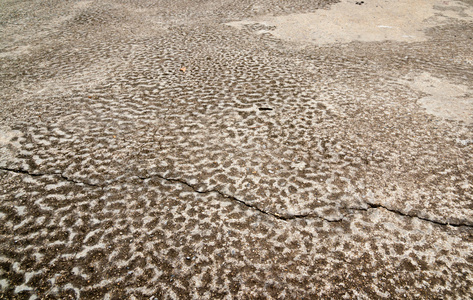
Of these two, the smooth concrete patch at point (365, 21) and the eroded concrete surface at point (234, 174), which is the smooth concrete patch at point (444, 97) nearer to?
the eroded concrete surface at point (234, 174)

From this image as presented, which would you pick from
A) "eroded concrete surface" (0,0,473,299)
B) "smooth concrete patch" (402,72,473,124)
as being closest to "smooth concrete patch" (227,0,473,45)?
"eroded concrete surface" (0,0,473,299)

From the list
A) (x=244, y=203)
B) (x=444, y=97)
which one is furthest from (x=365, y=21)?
(x=244, y=203)

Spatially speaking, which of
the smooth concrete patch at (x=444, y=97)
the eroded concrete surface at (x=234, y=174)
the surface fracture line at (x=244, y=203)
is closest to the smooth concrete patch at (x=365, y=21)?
the eroded concrete surface at (x=234, y=174)

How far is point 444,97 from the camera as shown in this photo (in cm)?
343

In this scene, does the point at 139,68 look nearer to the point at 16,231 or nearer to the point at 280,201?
the point at 16,231

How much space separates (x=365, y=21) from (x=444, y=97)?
3.84 m

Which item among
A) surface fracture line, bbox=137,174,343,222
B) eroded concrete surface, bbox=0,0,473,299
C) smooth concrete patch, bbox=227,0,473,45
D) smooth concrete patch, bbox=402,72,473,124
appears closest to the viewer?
eroded concrete surface, bbox=0,0,473,299

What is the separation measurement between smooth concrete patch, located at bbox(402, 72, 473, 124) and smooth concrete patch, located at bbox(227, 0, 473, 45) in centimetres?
202

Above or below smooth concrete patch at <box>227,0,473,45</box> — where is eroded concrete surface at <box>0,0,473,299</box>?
below

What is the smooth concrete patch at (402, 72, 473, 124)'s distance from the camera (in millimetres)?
3105

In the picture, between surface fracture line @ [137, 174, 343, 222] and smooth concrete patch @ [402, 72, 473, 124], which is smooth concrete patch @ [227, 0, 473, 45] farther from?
surface fracture line @ [137, 174, 343, 222]

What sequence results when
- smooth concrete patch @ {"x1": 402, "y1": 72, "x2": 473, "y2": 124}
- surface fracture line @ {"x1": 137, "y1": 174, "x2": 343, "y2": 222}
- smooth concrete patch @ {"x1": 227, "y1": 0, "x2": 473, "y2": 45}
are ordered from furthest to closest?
smooth concrete patch @ {"x1": 227, "y1": 0, "x2": 473, "y2": 45}
smooth concrete patch @ {"x1": 402, "y1": 72, "x2": 473, "y2": 124}
surface fracture line @ {"x1": 137, "y1": 174, "x2": 343, "y2": 222}

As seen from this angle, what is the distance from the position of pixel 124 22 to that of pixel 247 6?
3117mm

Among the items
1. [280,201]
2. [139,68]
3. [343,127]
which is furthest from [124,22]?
[280,201]
